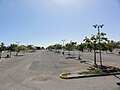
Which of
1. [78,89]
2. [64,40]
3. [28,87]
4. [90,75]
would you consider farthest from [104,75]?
[64,40]

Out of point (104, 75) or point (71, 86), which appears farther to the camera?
point (104, 75)

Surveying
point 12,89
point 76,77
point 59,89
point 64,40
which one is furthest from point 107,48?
point 64,40

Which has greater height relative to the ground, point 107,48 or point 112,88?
point 107,48

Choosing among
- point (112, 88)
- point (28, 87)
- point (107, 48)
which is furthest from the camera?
point (107, 48)

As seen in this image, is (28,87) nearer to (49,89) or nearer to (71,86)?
(49,89)

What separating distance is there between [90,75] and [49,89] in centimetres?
494

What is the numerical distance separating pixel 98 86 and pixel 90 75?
340cm

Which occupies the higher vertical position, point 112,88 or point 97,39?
point 97,39

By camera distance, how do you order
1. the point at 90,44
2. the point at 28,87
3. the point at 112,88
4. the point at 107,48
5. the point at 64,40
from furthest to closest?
1. the point at 64,40
2. the point at 90,44
3. the point at 107,48
4. the point at 28,87
5. the point at 112,88

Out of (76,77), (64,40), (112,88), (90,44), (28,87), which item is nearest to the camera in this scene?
(112,88)

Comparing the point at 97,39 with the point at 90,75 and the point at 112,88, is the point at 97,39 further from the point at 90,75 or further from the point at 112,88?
the point at 112,88

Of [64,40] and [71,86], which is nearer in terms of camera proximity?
[71,86]

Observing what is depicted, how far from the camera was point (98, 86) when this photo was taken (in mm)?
10320

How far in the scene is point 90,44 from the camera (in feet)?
73.3
